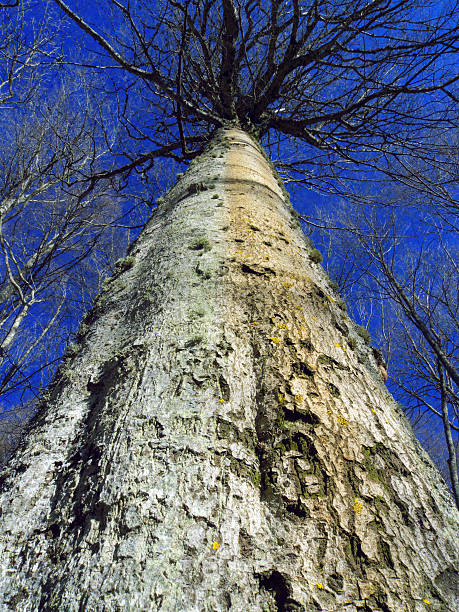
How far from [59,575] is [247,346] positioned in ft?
1.85

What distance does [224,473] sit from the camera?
64 centimetres

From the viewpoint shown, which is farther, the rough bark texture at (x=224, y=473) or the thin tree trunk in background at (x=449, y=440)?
the thin tree trunk in background at (x=449, y=440)

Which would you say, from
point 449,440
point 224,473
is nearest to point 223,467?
point 224,473

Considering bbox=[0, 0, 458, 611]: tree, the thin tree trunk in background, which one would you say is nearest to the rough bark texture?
bbox=[0, 0, 458, 611]: tree

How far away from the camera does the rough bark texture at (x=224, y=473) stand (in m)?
0.52

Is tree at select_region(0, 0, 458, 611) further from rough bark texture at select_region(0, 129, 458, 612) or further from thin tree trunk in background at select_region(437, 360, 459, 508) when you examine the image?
thin tree trunk in background at select_region(437, 360, 459, 508)

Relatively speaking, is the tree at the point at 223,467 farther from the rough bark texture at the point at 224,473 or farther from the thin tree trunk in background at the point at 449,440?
the thin tree trunk in background at the point at 449,440

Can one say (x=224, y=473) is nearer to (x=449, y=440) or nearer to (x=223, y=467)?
(x=223, y=467)

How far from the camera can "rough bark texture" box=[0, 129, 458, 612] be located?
0.52 metres

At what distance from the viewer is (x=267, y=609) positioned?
1.63ft

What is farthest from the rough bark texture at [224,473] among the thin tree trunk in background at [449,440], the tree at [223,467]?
the thin tree trunk in background at [449,440]

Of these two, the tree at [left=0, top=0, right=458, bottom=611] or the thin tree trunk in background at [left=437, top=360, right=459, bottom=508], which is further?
the thin tree trunk in background at [left=437, top=360, right=459, bottom=508]

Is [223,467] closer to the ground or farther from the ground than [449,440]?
closer to the ground

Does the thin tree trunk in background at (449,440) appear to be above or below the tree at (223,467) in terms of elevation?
above
